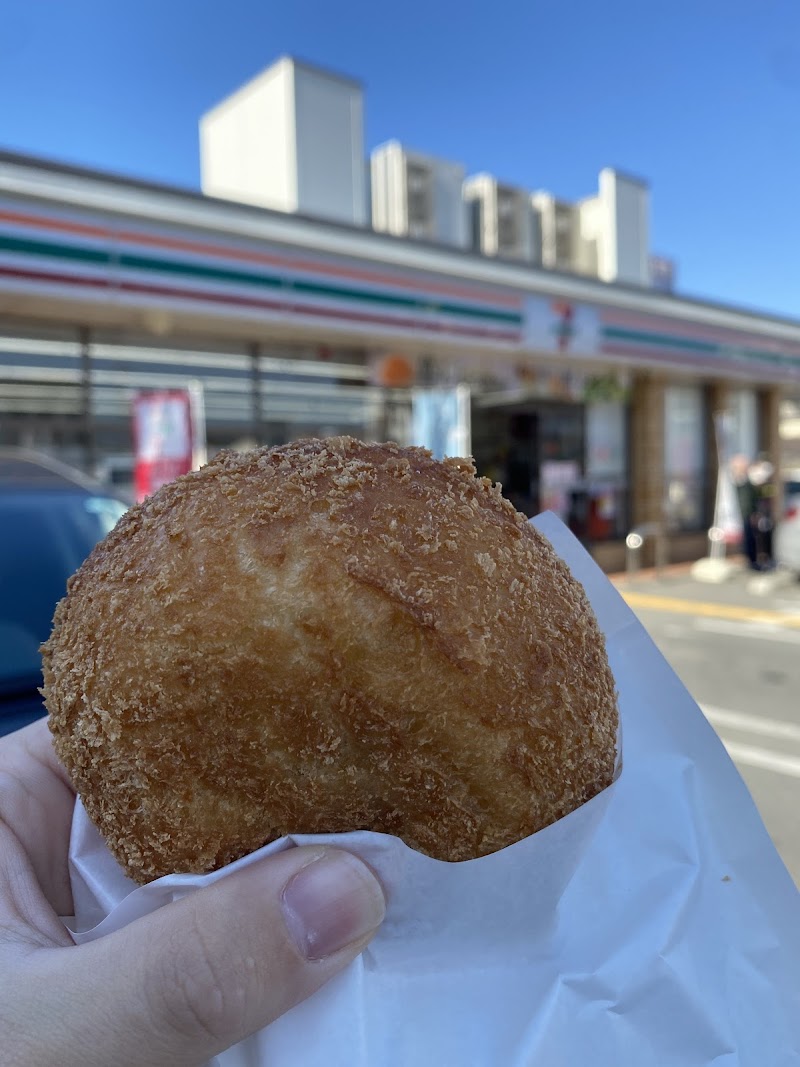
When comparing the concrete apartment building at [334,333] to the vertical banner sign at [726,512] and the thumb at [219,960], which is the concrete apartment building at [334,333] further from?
the thumb at [219,960]

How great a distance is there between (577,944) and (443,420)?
8.20 metres

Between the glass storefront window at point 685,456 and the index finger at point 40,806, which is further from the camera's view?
the glass storefront window at point 685,456

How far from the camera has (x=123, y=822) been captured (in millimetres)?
1201

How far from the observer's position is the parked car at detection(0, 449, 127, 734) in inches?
84.6

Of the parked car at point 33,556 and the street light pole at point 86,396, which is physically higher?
the street light pole at point 86,396

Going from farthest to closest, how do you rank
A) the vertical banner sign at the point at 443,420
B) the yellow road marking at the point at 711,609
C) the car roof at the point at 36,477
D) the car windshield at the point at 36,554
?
the yellow road marking at the point at 711,609 < the vertical banner sign at the point at 443,420 < the car roof at the point at 36,477 < the car windshield at the point at 36,554

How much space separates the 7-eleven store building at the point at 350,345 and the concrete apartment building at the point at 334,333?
23 millimetres

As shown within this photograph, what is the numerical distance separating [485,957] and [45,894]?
2.78 ft

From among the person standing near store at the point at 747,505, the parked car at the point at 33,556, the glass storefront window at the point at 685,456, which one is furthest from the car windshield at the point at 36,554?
the glass storefront window at the point at 685,456

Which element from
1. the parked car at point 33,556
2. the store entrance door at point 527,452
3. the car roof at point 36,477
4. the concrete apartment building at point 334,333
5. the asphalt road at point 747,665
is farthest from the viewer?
the store entrance door at point 527,452

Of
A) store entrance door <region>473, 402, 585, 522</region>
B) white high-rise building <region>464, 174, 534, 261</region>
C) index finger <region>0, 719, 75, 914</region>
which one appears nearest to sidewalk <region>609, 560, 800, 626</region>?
store entrance door <region>473, 402, 585, 522</region>

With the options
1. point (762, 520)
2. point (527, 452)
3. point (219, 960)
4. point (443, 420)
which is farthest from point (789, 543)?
point (219, 960)

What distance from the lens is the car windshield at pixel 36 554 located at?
2277 mm

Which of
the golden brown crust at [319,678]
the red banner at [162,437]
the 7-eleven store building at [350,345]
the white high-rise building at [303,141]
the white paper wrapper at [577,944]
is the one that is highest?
the white high-rise building at [303,141]
